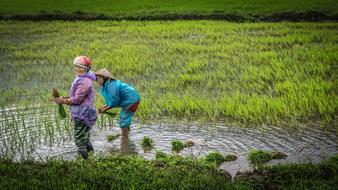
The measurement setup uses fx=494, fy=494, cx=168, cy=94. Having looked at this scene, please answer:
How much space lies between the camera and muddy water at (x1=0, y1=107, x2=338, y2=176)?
16.7ft

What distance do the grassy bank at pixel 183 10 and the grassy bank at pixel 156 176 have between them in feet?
38.5

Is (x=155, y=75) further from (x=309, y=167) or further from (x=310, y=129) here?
(x=309, y=167)

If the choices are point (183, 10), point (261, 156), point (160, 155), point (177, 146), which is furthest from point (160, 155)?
point (183, 10)

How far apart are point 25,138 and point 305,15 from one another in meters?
11.4

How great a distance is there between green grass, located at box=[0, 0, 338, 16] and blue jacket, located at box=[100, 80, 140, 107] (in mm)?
10957

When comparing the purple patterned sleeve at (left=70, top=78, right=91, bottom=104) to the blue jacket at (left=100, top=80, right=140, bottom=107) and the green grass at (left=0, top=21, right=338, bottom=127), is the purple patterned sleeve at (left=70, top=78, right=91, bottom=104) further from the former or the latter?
the green grass at (left=0, top=21, right=338, bottom=127)

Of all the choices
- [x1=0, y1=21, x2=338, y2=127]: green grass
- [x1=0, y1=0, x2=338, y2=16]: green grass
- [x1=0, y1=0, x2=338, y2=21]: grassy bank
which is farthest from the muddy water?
[x1=0, y1=0, x2=338, y2=16]: green grass

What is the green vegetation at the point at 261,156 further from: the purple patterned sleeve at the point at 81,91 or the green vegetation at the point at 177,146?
the purple patterned sleeve at the point at 81,91

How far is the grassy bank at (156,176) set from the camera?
3799 millimetres

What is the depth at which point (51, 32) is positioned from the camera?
14719mm

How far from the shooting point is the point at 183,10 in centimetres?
1689

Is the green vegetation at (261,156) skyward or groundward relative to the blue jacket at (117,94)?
groundward

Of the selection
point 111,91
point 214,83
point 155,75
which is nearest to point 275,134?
point 111,91

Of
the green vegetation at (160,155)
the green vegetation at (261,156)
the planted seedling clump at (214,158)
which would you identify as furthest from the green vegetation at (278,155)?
the green vegetation at (160,155)
